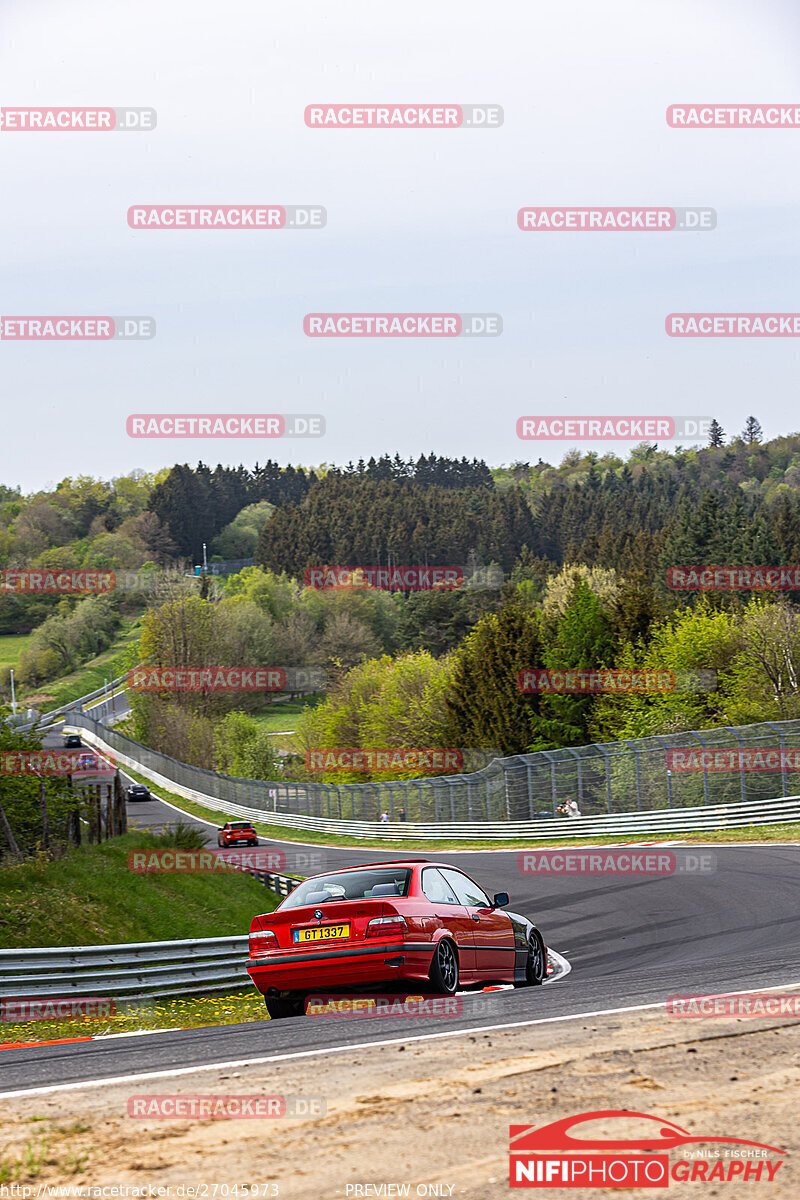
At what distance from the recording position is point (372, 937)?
9.55 meters

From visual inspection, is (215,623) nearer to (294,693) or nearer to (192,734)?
(192,734)

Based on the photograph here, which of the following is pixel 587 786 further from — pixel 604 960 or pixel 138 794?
pixel 138 794

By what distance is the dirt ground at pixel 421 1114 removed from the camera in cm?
438

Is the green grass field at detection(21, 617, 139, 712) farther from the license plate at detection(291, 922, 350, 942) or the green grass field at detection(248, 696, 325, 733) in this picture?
the license plate at detection(291, 922, 350, 942)

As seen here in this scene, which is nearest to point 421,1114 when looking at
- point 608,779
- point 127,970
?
point 127,970

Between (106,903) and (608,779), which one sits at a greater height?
(106,903)

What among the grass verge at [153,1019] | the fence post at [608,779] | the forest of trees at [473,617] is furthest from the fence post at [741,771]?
the grass verge at [153,1019]

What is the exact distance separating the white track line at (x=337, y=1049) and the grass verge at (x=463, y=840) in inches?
772

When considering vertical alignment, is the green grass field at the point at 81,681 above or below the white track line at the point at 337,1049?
below

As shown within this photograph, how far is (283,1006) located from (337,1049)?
11.5ft

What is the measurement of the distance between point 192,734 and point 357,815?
41.1 metres

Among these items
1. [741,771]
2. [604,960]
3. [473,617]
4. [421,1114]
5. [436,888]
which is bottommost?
[604,960]

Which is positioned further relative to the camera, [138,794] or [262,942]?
[138,794]

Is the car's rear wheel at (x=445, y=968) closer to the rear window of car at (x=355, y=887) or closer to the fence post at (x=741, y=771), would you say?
the rear window of car at (x=355, y=887)
